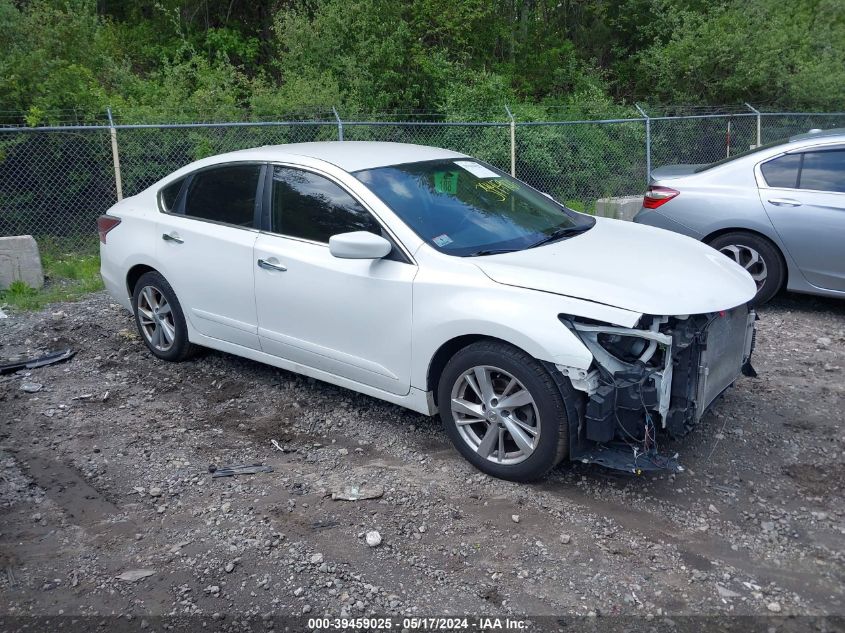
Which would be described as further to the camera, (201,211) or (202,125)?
(202,125)

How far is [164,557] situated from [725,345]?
3114mm

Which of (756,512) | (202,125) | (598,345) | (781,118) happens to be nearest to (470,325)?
(598,345)

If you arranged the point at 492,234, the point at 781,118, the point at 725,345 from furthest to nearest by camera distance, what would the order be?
the point at 781,118 → the point at 492,234 → the point at 725,345

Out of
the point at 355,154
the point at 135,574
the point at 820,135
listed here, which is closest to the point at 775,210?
the point at 820,135

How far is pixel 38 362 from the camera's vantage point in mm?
6227

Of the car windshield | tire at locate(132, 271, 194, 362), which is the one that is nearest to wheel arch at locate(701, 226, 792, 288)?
the car windshield

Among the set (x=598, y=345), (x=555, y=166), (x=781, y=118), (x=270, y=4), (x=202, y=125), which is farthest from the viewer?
(x=270, y=4)

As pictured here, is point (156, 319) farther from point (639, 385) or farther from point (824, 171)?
point (824, 171)

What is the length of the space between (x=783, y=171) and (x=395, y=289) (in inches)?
182

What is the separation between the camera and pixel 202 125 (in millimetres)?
9523

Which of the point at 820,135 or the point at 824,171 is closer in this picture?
the point at 824,171

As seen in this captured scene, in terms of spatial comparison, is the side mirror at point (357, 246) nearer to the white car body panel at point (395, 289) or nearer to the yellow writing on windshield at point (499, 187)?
the white car body panel at point (395, 289)

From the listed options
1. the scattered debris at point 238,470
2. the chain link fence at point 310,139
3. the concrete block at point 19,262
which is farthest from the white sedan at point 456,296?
the chain link fence at point 310,139

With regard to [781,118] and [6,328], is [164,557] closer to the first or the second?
[6,328]
